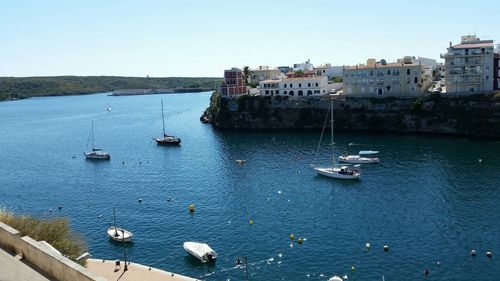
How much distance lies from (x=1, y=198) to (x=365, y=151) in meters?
72.3

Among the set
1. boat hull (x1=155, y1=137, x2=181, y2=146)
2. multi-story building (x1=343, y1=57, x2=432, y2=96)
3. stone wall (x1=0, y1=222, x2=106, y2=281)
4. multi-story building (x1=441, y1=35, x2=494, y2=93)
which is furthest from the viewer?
multi-story building (x1=343, y1=57, x2=432, y2=96)

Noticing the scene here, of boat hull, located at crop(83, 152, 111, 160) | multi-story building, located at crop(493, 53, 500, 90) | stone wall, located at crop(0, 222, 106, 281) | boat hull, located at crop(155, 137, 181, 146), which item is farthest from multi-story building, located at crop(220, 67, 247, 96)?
stone wall, located at crop(0, 222, 106, 281)

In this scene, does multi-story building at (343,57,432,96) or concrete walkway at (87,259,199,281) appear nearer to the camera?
concrete walkway at (87,259,199,281)

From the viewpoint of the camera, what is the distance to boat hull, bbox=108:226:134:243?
187ft

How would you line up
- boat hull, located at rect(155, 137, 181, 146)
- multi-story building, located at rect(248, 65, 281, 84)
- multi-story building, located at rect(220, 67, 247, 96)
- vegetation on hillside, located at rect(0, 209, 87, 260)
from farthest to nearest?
multi-story building, located at rect(248, 65, 281, 84), multi-story building, located at rect(220, 67, 247, 96), boat hull, located at rect(155, 137, 181, 146), vegetation on hillside, located at rect(0, 209, 87, 260)

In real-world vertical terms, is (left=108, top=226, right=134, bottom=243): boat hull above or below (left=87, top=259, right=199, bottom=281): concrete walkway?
above

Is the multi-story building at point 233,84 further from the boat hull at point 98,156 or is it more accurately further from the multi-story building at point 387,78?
the boat hull at point 98,156

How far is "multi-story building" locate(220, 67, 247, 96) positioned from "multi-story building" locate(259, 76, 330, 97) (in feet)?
31.4

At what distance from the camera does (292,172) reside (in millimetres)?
91000

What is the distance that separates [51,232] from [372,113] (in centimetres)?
10712

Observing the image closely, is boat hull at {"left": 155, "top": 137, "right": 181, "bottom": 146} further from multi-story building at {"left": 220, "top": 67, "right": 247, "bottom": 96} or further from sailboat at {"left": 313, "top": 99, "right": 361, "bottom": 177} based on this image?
sailboat at {"left": 313, "top": 99, "right": 361, "bottom": 177}

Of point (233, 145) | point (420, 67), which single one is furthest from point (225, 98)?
point (420, 67)

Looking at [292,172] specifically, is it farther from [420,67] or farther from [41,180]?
[420,67]

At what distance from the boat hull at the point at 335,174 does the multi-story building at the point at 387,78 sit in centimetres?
5765
